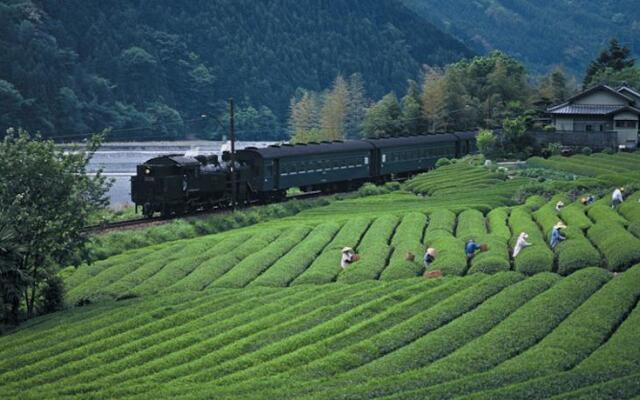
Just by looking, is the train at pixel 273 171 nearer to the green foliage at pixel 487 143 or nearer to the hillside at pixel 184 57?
the green foliage at pixel 487 143

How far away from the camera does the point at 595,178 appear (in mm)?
58406

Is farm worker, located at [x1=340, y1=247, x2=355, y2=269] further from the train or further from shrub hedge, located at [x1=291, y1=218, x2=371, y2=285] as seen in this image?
the train

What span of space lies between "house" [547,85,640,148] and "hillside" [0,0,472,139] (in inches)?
2490

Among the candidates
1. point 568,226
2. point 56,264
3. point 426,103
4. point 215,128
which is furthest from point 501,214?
point 215,128

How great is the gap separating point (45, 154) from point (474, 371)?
2148 centimetres

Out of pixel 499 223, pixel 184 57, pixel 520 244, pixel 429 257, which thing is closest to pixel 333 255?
pixel 429 257

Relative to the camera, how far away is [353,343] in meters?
27.5

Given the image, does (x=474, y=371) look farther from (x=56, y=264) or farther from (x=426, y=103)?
(x=426, y=103)

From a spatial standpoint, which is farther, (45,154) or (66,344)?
(45,154)

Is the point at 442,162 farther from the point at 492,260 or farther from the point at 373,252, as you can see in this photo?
the point at 492,260

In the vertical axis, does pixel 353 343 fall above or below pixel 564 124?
below

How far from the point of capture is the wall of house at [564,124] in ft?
274

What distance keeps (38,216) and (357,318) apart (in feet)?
45.7

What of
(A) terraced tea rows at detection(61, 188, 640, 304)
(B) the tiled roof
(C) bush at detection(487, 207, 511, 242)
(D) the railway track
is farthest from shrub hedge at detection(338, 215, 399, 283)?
(B) the tiled roof
